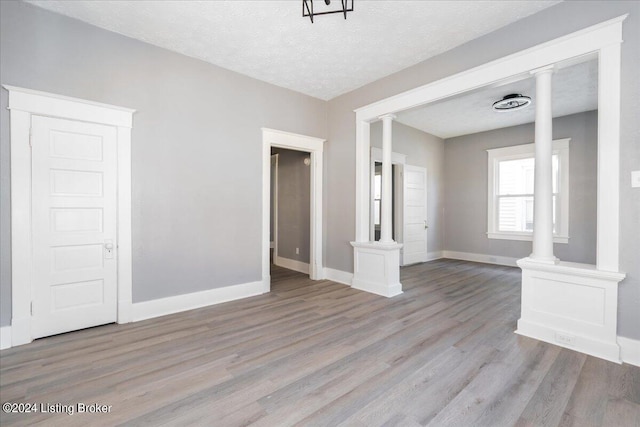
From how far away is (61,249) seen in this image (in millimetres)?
2793

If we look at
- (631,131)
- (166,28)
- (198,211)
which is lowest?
(198,211)

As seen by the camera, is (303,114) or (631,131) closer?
(631,131)

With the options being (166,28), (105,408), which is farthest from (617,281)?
(166,28)

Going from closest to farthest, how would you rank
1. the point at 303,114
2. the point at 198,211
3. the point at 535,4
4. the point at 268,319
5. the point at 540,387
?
the point at 540,387, the point at 535,4, the point at 268,319, the point at 198,211, the point at 303,114

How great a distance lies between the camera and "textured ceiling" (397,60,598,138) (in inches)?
153

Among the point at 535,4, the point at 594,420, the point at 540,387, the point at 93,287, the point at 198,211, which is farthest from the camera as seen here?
the point at 198,211


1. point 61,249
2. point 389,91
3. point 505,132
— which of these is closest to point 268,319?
point 61,249

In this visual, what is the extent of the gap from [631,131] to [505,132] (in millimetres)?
4421

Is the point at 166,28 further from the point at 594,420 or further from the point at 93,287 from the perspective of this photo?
the point at 594,420

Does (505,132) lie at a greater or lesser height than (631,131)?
greater

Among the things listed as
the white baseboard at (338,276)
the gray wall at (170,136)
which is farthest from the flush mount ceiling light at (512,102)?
the white baseboard at (338,276)

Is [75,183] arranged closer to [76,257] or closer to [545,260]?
[76,257]

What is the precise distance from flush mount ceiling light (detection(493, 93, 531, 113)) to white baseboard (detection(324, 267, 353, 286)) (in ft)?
12.2

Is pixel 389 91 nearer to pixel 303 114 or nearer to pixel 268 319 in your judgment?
pixel 303 114
